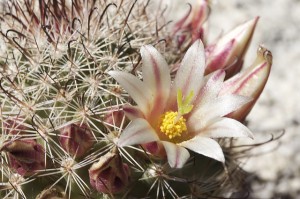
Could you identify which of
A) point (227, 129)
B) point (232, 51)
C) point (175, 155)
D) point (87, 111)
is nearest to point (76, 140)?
point (87, 111)

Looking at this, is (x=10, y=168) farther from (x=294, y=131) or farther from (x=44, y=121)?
(x=294, y=131)

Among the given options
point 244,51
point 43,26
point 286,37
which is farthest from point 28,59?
point 286,37

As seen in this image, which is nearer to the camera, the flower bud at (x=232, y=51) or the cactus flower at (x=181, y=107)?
the cactus flower at (x=181, y=107)

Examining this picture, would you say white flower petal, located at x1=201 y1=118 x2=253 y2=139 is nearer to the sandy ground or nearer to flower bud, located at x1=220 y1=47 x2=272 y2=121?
flower bud, located at x1=220 y1=47 x2=272 y2=121

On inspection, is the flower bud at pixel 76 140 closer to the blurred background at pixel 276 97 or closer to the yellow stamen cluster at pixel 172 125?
the yellow stamen cluster at pixel 172 125

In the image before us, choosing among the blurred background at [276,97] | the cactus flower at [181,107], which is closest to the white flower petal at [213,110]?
the cactus flower at [181,107]

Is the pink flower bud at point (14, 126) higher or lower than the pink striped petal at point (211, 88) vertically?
higher

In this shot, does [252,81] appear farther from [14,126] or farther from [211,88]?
[14,126]
